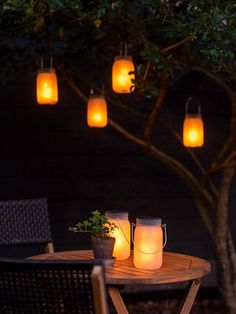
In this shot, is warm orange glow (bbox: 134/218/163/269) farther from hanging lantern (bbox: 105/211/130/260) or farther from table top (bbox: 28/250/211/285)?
hanging lantern (bbox: 105/211/130/260)

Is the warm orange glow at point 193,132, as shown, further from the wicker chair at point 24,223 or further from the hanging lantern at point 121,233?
the hanging lantern at point 121,233

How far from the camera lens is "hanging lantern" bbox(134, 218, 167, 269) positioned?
11.5 ft

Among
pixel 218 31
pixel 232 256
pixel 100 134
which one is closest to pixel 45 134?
pixel 100 134

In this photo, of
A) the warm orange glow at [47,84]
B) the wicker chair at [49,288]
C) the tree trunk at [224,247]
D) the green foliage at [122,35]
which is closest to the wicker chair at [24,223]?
the warm orange glow at [47,84]

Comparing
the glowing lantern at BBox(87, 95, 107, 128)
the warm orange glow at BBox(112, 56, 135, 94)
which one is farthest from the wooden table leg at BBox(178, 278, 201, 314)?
the glowing lantern at BBox(87, 95, 107, 128)

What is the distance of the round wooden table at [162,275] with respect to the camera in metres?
3.26

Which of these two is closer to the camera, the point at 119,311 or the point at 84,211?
the point at 119,311

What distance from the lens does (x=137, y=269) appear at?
138 inches

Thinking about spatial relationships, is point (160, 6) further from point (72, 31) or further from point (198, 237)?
point (198, 237)

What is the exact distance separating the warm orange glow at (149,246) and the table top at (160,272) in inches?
1.5

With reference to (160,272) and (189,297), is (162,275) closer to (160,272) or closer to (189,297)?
(160,272)

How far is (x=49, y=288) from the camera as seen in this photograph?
2471 millimetres

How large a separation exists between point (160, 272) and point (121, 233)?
0.37 meters

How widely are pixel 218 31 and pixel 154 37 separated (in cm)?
133
